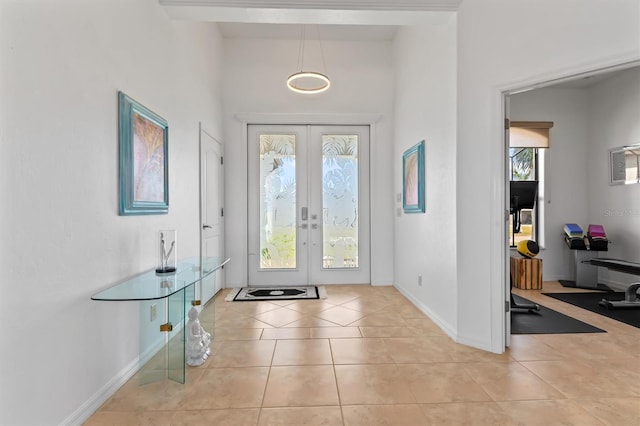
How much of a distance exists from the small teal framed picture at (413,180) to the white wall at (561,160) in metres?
2.38

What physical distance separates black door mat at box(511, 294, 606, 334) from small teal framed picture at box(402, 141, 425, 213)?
1.47 meters

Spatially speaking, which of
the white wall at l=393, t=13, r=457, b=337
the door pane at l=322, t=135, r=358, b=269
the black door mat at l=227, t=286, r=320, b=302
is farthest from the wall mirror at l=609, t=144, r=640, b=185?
the black door mat at l=227, t=286, r=320, b=302

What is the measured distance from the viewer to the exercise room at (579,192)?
4480mm

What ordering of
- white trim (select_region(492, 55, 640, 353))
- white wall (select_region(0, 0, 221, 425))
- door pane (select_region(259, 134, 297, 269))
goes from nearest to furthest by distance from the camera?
white wall (select_region(0, 0, 221, 425)), white trim (select_region(492, 55, 640, 353)), door pane (select_region(259, 134, 297, 269))

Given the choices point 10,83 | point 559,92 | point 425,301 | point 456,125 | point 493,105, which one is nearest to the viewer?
point 10,83

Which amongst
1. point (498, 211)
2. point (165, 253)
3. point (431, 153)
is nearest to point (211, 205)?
point (165, 253)

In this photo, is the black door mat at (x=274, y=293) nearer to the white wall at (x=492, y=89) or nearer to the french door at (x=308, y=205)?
the french door at (x=308, y=205)

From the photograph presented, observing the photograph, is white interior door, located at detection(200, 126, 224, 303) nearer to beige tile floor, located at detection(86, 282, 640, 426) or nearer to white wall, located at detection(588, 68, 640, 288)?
beige tile floor, located at detection(86, 282, 640, 426)

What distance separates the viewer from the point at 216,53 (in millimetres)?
4344

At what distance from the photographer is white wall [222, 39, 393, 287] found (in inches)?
187

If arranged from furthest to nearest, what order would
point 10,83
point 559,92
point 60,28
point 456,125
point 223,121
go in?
point 559,92 < point 223,121 < point 456,125 < point 60,28 < point 10,83

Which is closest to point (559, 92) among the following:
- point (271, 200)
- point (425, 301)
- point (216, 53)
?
point (425, 301)

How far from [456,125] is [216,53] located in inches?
131

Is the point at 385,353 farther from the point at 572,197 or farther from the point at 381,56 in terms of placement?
the point at 572,197
